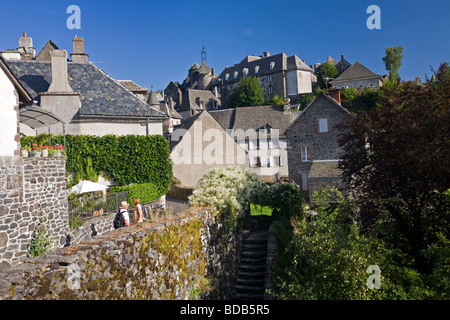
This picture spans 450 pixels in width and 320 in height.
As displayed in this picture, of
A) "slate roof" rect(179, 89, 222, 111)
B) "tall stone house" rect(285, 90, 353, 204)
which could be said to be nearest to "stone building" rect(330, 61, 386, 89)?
"slate roof" rect(179, 89, 222, 111)

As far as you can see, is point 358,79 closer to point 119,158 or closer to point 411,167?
point 119,158

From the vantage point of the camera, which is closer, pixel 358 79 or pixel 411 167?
pixel 411 167

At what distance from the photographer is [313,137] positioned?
108 feet

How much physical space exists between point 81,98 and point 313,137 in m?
20.5

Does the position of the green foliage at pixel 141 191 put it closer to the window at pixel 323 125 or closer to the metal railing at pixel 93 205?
the metal railing at pixel 93 205

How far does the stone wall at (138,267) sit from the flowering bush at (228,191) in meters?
0.86

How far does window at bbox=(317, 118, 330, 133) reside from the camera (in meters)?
32.1

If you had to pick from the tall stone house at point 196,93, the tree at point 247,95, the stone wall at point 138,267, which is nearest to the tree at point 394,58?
the tree at point 247,95

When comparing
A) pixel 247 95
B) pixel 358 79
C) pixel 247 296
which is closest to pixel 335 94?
pixel 247 296

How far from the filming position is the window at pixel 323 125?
32.1 metres

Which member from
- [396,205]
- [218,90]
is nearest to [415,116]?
[396,205]

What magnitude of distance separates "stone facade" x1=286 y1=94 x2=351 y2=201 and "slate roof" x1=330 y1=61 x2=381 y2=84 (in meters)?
45.6

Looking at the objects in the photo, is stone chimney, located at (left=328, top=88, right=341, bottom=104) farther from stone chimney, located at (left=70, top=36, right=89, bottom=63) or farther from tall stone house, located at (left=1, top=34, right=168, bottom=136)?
stone chimney, located at (left=70, top=36, right=89, bottom=63)

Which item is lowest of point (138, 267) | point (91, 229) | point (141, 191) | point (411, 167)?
point (91, 229)
